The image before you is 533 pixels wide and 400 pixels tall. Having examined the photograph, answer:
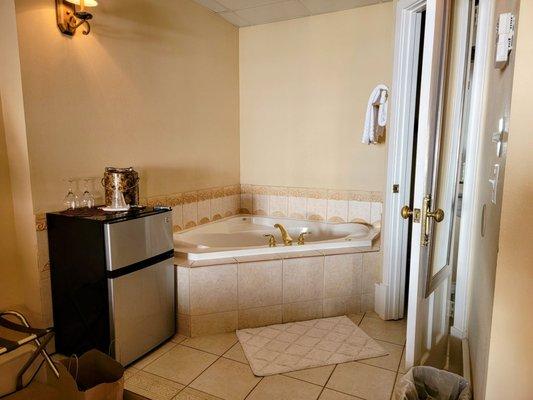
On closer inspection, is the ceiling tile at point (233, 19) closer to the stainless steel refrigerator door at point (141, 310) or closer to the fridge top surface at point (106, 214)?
the fridge top surface at point (106, 214)

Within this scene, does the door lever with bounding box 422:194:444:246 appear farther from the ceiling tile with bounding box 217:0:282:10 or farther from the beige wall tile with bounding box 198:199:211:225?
A: the ceiling tile with bounding box 217:0:282:10

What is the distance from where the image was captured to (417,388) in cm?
165

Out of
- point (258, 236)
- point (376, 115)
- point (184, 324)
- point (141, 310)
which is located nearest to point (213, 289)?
point (184, 324)

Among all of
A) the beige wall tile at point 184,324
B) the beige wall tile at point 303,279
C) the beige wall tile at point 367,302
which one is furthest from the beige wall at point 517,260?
the beige wall tile at point 184,324

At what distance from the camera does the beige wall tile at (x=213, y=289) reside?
235cm

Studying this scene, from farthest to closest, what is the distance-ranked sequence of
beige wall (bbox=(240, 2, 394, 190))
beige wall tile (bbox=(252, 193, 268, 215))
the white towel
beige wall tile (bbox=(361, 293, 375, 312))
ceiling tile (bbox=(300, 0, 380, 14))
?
beige wall tile (bbox=(252, 193, 268, 215)) < beige wall (bbox=(240, 2, 394, 190)) < ceiling tile (bbox=(300, 0, 380, 14)) < the white towel < beige wall tile (bbox=(361, 293, 375, 312))

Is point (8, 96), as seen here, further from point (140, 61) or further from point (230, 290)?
point (230, 290)

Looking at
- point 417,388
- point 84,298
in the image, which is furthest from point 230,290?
point 417,388

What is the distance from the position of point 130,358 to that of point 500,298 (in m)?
1.82

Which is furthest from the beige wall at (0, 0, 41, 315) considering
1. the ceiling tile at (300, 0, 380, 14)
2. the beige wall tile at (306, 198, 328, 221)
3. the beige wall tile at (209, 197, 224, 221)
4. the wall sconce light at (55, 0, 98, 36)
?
the beige wall tile at (306, 198, 328, 221)

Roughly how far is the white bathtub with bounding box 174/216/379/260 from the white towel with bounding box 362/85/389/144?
78cm

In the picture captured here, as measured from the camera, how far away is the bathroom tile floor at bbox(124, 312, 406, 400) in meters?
1.84

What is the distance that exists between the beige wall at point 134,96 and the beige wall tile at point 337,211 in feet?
3.37

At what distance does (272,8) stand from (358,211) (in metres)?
1.95
